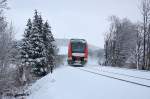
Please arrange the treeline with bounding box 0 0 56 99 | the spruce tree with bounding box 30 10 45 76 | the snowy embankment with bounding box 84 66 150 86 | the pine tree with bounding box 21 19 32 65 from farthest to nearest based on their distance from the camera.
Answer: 1. the pine tree with bounding box 21 19 32 65
2. the spruce tree with bounding box 30 10 45 76
3. the treeline with bounding box 0 0 56 99
4. the snowy embankment with bounding box 84 66 150 86

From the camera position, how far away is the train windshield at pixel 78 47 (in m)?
37.5

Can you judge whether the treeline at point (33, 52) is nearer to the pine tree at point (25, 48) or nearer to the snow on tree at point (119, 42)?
the pine tree at point (25, 48)

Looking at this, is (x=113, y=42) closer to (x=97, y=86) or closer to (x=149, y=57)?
(x=149, y=57)

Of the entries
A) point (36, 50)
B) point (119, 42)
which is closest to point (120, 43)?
point (119, 42)

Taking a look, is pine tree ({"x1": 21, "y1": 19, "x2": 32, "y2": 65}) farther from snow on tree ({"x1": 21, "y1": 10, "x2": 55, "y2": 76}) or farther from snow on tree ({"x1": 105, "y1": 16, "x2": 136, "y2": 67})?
snow on tree ({"x1": 105, "y1": 16, "x2": 136, "y2": 67})

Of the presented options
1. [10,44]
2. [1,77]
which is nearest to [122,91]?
[1,77]

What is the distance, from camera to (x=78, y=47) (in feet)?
123

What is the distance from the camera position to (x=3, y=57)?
28.2 m

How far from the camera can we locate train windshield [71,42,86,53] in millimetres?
37469

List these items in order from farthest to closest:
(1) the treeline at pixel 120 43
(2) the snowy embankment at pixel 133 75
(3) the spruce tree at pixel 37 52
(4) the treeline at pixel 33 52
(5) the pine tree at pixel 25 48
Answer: (1) the treeline at pixel 120 43, (5) the pine tree at pixel 25 48, (3) the spruce tree at pixel 37 52, (4) the treeline at pixel 33 52, (2) the snowy embankment at pixel 133 75

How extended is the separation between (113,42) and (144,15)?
2038cm

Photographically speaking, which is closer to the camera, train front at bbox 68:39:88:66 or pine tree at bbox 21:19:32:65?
train front at bbox 68:39:88:66

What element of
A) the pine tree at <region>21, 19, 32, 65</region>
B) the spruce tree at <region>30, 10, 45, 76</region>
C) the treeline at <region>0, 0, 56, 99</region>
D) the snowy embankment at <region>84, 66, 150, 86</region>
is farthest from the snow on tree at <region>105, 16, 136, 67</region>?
the snowy embankment at <region>84, 66, 150, 86</region>

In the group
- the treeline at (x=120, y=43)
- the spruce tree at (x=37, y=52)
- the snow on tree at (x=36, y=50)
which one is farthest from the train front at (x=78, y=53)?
the treeline at (x=120, y=43)
